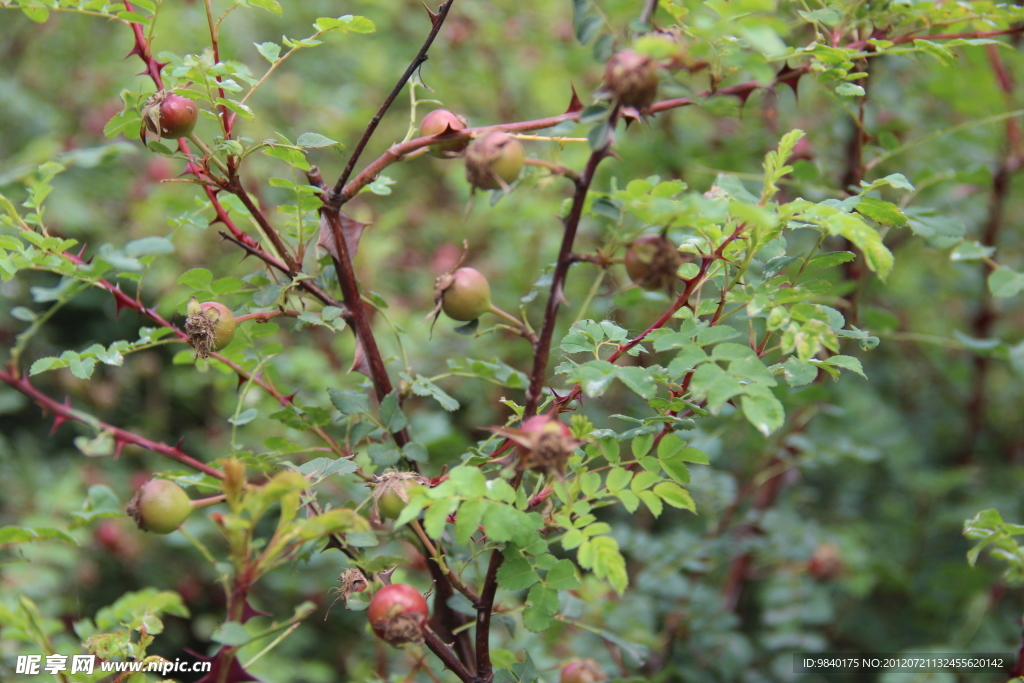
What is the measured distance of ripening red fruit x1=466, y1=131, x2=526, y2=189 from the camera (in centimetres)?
77

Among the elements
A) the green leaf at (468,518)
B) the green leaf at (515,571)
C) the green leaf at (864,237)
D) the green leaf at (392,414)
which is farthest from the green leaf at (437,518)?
the green leaf at (864,237)

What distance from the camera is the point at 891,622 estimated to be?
87.4 inches

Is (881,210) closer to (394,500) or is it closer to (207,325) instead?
(394,500)

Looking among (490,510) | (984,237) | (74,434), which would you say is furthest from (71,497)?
(984,237)

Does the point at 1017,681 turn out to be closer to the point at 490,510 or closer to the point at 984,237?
the point at 490,510

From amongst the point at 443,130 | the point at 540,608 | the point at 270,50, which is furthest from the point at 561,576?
the point at 270,50

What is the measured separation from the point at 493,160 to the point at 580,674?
2.77ft

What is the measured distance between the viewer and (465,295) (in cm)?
91

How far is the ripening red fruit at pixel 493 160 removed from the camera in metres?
0.77

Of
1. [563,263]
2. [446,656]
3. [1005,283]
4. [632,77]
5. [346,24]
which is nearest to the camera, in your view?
[632,77]

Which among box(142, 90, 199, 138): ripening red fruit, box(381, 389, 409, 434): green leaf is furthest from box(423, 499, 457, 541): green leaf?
box(142, 90, 199, 138): ripening red fruit

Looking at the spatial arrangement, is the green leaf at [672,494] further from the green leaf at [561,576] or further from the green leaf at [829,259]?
the green leaf at [829,259]

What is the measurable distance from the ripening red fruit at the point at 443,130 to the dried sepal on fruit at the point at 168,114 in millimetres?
322

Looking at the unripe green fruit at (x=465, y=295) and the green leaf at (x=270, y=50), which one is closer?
the unripe green fruit at (x=465, y=295)
